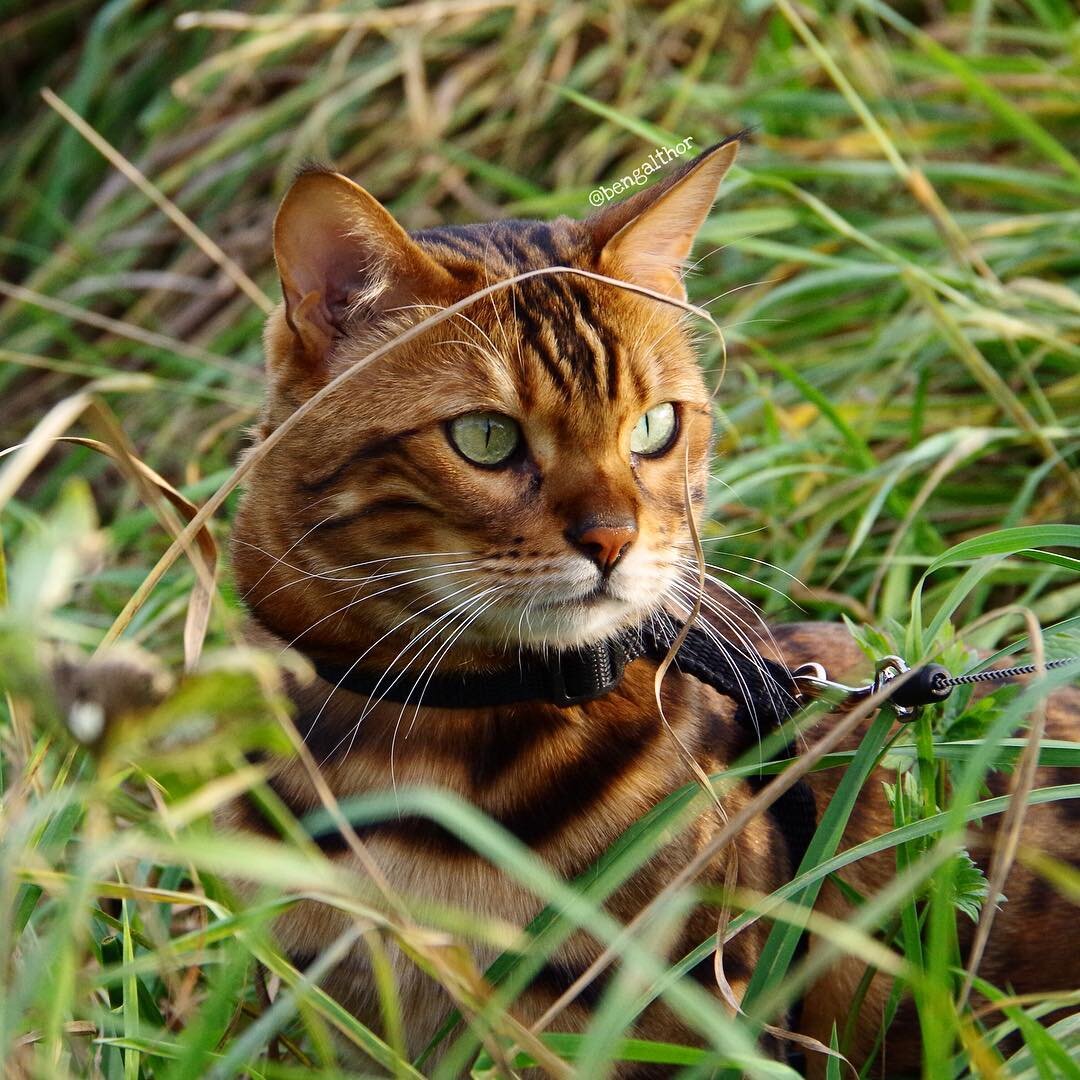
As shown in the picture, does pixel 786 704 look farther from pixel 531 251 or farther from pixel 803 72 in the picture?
pixel 803 72

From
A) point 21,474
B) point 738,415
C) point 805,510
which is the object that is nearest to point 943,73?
point 738,415

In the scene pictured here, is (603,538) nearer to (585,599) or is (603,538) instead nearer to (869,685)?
(585,599)

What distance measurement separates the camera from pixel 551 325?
1468 mm

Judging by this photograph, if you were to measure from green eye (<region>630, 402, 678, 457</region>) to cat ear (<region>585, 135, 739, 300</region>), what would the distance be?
173 millimetres

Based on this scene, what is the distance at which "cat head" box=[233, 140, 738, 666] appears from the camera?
135 centimetres

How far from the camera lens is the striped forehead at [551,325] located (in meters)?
1.42

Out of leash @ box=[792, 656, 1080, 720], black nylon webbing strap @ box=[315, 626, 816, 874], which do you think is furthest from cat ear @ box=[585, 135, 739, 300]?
leash @ box=[792, 656, 1080, 720]

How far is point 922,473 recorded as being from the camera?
7.70 ft

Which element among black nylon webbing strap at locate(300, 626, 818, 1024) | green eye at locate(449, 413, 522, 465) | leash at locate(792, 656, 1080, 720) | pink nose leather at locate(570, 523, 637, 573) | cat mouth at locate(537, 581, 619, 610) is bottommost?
black nylon webbing strap at locate(300, 626, 818, 1024)

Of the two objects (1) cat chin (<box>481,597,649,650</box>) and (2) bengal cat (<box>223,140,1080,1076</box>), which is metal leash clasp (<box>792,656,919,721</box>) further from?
(1) cat chin (<box>481,597,649,650</box>)

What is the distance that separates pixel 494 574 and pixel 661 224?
21.1 inches

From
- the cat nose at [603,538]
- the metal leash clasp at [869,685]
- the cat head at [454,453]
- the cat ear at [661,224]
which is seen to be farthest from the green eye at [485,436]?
the metal leash clasp at [869,685]

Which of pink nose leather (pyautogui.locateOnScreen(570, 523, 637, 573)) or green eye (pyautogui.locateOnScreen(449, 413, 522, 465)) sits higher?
green eye (pyautogui.locateOnScreen(449, 413, 522, 465))

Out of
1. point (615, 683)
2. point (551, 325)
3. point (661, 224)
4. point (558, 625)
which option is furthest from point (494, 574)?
point (661, 224)
